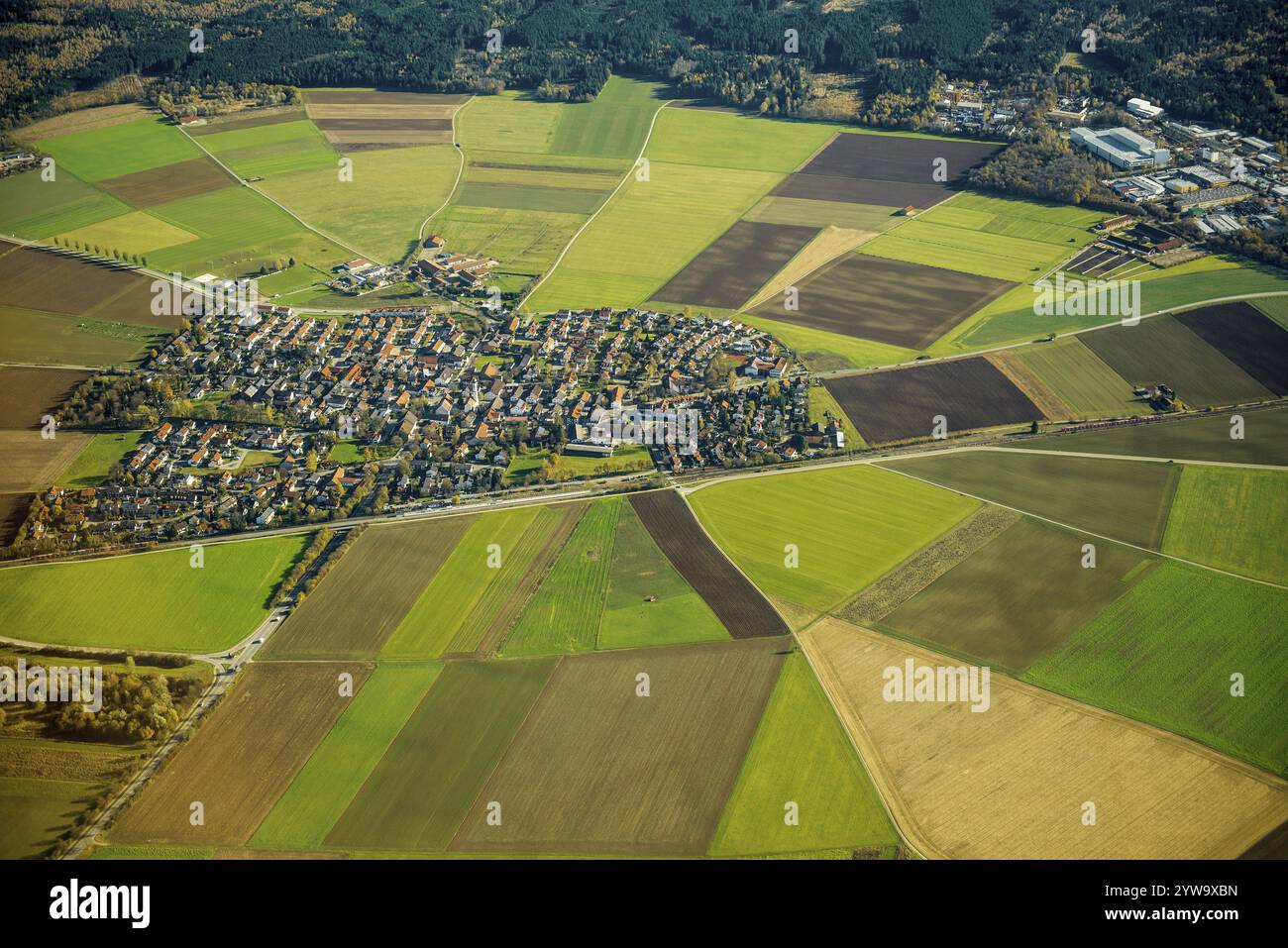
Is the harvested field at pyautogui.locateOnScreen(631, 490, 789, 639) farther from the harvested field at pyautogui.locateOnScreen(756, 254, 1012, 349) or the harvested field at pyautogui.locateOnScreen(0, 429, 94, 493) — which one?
the harvested field at pyautogui.locateOnScreen(0, 429, 94, 493)

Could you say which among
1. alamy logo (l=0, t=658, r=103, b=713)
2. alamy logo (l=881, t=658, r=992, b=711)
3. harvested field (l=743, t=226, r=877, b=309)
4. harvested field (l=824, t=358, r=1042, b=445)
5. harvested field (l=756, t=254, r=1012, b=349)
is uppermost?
harvested field (l=743, t=226, r=877, b=309)

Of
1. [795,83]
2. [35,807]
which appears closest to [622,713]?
[35,807]

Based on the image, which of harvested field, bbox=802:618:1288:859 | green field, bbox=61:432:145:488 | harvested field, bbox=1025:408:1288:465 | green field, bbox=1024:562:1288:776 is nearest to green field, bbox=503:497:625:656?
harvested field, bbox=802:618:1288:859

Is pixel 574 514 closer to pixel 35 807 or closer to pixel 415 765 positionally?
pixel 415 765

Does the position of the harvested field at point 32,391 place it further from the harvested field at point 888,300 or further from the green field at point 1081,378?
the green field at point 1081,378

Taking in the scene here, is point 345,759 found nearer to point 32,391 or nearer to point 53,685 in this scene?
point 53,685

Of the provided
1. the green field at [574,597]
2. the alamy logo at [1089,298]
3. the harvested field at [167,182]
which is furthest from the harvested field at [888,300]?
the harvested field at [167,182]
